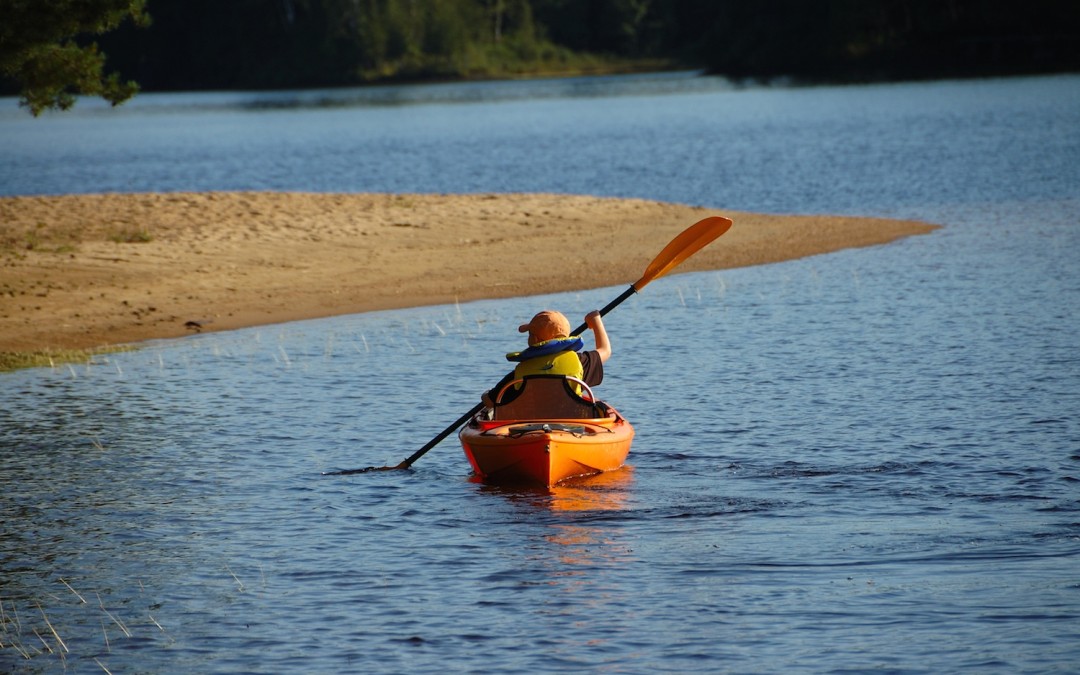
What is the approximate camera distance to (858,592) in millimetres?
9117

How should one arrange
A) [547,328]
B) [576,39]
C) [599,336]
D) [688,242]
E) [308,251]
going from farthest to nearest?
1. [576,39]
2. [308,251]
3. [688,242]
4. [599,336]
5. [547,328]

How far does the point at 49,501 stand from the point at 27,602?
2555 mm

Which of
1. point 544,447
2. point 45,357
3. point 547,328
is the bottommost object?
point 45,357

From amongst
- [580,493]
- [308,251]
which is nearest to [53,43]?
[308,251]

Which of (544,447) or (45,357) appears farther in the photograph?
(45,357)

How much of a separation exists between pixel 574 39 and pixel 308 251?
122444mm

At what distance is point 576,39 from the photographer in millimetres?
143625

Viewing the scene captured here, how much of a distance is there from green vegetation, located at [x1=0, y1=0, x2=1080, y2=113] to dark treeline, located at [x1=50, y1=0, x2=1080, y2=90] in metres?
0.10

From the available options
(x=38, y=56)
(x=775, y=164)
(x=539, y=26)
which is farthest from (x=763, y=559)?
(x=539, y=26)

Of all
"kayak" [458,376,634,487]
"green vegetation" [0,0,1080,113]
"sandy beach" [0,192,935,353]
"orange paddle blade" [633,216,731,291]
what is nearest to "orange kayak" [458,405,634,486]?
"kayak" [458,376,634,487]

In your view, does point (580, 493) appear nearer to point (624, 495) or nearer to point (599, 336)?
point (624, 495)

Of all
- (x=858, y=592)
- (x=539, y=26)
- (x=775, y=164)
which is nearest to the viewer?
(x=858, y=592)

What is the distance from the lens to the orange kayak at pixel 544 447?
37.5 ft

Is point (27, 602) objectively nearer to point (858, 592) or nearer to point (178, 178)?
point (858, 592)
